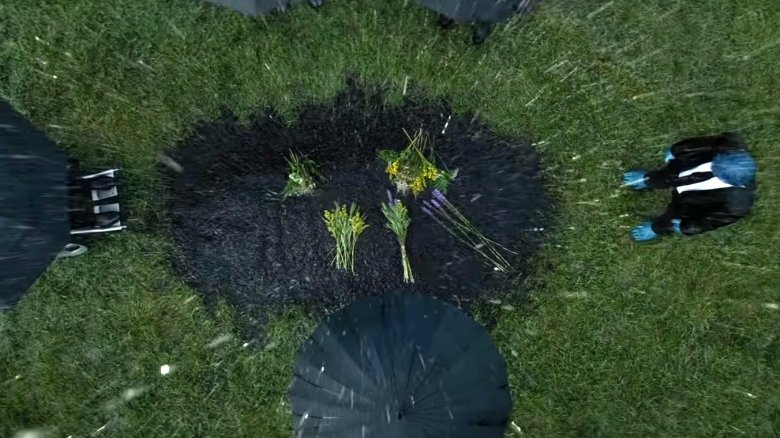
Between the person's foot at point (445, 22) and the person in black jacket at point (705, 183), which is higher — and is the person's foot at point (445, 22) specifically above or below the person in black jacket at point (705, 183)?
above

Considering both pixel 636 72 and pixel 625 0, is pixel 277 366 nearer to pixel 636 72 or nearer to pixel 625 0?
pixel 636 72

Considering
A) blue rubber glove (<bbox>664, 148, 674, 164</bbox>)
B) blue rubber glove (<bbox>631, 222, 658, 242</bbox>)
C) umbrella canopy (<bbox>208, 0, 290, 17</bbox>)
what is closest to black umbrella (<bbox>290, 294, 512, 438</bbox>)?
A: blue rubber glove (<bbox>631, 222, 658, 242</bbox>)

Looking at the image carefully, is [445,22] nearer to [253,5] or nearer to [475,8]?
[475,8]

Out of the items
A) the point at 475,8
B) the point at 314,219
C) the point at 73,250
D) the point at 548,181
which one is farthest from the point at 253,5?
the point at 548,181

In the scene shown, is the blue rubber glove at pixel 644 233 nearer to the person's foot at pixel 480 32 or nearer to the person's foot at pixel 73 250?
the person's foot at pixel 480 32

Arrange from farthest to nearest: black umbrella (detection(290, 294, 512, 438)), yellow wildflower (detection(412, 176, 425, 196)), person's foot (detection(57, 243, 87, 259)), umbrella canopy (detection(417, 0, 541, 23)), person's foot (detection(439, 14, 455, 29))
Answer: person's foot (detection(439, 14, 455, 29))
yellow wildflower (detection(412, 176, 425, 196))
person's foot (detection(57, 243, 87, 259))
umbrella canopy (detection(417, 0, 541, 23))
black umbrella (detection(290, 294, 512, 438))

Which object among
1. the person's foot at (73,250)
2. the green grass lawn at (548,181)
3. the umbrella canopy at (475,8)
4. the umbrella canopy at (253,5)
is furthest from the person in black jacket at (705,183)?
the person's foot at (73,250)

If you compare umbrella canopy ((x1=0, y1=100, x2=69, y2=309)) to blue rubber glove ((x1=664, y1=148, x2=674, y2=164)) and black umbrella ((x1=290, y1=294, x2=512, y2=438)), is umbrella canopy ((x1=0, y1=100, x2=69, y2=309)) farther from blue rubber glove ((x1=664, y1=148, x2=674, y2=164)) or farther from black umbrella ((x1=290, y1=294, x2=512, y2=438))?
blue rubber glove ((x1=664, y1=148, x2=674, y2=164))
